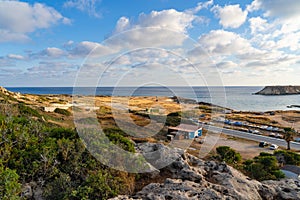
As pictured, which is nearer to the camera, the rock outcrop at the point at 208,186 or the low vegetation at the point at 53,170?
the low vegetation at the point at 53,170

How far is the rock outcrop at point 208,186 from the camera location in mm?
4980

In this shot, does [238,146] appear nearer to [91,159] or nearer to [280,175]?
[280,175]

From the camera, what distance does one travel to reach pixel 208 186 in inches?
219

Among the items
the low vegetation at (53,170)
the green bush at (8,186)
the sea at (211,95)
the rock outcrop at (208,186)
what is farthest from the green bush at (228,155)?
the green bush at (8,186)

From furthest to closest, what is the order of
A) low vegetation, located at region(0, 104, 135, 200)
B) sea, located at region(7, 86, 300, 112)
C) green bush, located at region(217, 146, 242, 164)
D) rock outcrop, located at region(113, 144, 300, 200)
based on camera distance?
green bush, located at region(217, 146, 242, 164), sea, located at region(7, 86, 300, 112), rock outcrop, located at region(113, 144, 300, 200), low vegetation, located at region(0, 104, 135, 200)

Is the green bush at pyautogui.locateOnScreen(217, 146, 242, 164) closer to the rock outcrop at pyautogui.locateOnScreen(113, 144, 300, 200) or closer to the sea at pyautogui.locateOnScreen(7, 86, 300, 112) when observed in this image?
the sea at pyautogui.locateOnScreen(7, 86, 300, 112)

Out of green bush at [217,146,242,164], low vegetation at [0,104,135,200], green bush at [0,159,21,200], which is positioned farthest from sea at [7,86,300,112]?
green bush at [217,146,242,164]

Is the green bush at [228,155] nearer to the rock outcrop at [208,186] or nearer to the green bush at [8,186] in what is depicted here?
the rock outcrop at [208,186]

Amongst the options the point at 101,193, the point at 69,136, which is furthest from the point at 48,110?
the point at 101,193

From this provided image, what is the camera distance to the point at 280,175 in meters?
11.5

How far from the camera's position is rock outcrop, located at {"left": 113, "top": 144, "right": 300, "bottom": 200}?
16.3 ft

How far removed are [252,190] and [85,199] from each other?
4.03 meters

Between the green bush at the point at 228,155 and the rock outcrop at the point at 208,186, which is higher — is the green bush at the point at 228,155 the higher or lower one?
the lower one

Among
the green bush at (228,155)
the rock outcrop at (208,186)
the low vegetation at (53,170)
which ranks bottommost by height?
the green bush at (228,155)
